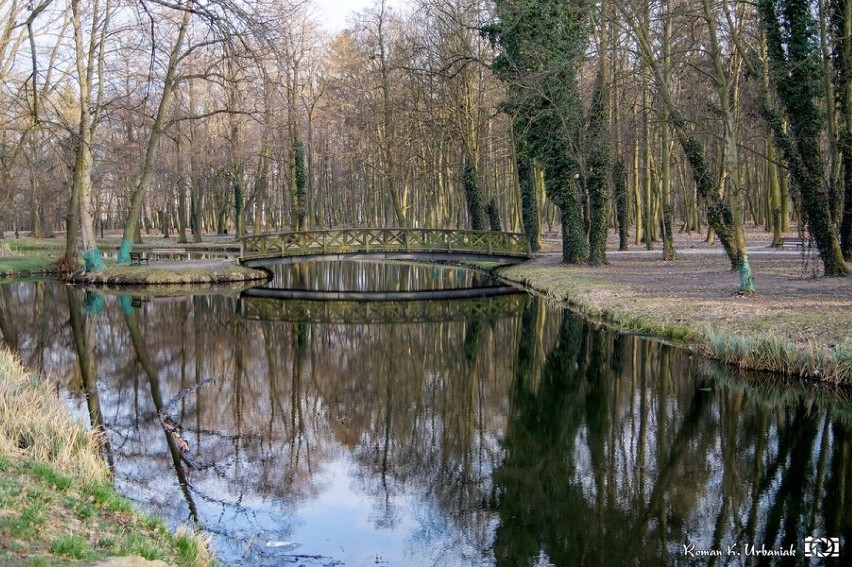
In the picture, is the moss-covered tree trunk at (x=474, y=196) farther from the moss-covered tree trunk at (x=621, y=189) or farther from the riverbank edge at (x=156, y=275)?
the riverbank edge at (x=156, y=275)

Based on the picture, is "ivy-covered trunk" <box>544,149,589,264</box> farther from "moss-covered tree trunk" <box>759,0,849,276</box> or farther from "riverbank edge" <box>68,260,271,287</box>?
"riverbank edge" <box>68,260,271,287</box>

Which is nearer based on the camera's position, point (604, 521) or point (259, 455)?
point (604, 521)

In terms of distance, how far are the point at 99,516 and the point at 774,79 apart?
58.7 ft

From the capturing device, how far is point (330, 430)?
9570 mm

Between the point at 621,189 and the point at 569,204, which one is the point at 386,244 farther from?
the point at 621,189

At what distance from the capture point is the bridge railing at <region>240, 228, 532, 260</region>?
29.2 meters

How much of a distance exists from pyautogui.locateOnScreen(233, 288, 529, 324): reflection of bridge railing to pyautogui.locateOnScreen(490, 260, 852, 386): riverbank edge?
2.44 metres

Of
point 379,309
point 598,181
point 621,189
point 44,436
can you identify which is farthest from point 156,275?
point 44,436

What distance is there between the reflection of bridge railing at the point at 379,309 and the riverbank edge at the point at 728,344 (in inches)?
96.1

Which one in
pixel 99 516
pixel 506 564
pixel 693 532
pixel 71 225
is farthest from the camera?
pixel 71 225

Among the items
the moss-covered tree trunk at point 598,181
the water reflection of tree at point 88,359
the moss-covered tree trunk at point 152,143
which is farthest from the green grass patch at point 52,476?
the moss-covered tree trunk at point 598,181

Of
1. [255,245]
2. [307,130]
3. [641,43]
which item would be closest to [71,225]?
[255,245]

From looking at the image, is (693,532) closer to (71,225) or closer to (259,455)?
(259,455)

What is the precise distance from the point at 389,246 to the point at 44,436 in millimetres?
23179
